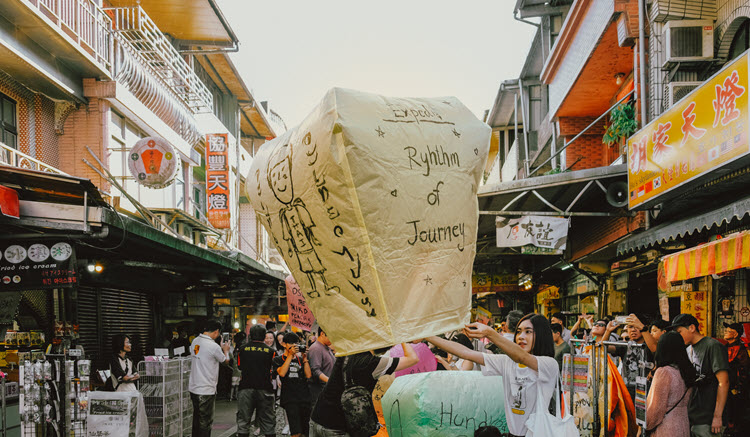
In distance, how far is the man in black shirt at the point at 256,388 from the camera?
11.4 m

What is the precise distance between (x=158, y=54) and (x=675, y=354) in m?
16.9

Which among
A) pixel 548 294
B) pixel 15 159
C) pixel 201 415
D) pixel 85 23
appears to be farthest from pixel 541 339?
pixel 548 294

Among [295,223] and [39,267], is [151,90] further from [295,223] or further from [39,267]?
[295,223]

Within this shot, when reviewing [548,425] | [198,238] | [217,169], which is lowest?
[548,425]

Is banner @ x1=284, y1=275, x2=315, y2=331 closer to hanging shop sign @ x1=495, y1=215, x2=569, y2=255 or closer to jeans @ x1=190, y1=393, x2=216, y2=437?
jeans @ x1=190, y1=393, x2=216, y2=437

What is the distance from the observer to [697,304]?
1162cm

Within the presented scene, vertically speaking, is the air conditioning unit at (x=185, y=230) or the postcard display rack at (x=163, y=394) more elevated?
the air conditioning unit at (x=185, y=230)

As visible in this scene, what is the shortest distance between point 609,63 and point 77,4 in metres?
11.3

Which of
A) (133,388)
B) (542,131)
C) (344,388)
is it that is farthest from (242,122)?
(344,388)

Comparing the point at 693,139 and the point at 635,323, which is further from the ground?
the point at 693,139

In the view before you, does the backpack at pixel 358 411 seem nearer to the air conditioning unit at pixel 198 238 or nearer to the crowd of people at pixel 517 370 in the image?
the crowd of people at pixel 517 370

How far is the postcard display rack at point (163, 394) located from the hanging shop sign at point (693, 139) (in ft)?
24.8

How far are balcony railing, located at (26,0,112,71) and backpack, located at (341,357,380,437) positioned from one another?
432 inches

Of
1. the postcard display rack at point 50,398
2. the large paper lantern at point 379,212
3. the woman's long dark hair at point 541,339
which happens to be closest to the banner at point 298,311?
the postcard display rack at point 50,398
